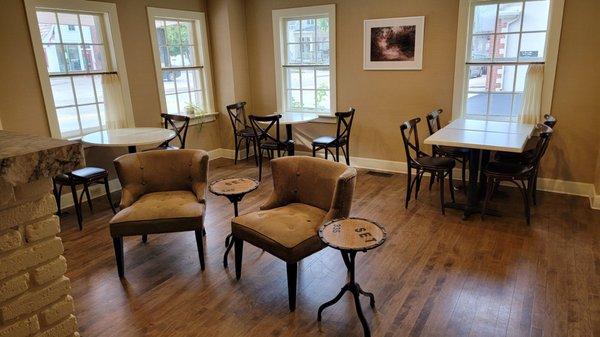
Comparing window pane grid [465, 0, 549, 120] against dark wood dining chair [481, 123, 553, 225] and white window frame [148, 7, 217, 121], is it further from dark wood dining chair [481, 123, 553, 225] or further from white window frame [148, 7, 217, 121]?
white window frame [148, 7, 217, 121]

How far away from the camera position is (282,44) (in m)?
5.69

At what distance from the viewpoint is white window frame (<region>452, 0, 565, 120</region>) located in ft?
12.9

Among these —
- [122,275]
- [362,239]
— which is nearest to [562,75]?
[362,239]

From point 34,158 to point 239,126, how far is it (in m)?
4.92

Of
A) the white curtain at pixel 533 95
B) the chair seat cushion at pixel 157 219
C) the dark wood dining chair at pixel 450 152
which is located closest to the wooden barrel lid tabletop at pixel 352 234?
the chair seat cushion at pixel 157 219

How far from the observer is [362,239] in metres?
2.06

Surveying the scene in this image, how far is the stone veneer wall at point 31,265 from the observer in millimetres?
1101

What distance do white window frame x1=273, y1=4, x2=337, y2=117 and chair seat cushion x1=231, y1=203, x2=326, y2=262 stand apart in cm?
→ 293

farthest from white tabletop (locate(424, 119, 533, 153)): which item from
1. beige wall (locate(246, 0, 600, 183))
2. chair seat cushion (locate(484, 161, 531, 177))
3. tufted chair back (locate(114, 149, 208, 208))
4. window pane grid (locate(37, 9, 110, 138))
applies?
window pane grid (locate(37, 9, 110, 138))

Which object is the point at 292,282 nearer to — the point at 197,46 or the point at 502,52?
the point at 502,52

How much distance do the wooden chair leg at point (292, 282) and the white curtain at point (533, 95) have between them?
3223 millimetres

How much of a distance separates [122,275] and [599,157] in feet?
14.5

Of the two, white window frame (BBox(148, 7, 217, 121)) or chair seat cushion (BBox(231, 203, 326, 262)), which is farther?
white window frame (BBox(148, 7, 217, 121))

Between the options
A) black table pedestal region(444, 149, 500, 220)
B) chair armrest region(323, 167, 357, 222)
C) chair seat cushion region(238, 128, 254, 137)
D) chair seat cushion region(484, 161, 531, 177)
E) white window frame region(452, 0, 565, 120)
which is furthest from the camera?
chair seat cushion region(238, 128, 254, 137)
